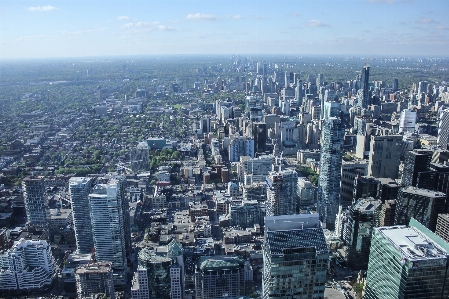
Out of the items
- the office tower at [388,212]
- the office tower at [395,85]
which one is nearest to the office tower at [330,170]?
the office tower at [388,212]

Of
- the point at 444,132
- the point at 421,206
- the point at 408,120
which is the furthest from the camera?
Result: the point at 408,120

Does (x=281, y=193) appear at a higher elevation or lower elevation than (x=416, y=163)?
lower

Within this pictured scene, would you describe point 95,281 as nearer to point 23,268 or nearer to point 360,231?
point 23,268

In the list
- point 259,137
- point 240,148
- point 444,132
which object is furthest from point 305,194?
point 444,132

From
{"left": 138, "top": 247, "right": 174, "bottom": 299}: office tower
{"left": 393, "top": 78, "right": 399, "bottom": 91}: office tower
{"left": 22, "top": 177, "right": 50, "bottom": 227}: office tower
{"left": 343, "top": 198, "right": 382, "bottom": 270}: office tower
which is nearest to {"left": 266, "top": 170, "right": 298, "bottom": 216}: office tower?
{"left": 343, "top": 198, "right": 382, "bottom": 270}: office tower

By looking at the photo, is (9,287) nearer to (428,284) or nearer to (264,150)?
(428,284)

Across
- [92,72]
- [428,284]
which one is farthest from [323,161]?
[92,72]

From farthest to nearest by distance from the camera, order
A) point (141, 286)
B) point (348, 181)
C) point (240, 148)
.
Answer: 1. point (240, 148)
2. point (348, 181)
3. point (141, 286)
